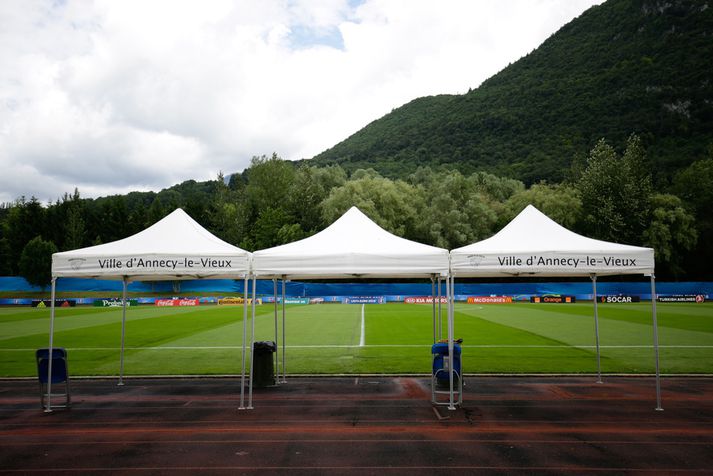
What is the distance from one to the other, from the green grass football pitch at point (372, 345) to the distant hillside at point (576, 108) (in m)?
65.7

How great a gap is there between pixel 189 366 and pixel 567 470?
39.9 feet

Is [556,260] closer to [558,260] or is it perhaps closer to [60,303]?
[558,260]

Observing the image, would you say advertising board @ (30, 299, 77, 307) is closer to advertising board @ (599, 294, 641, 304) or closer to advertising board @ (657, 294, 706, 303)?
advertising board @ (599, 294, 641, 304)

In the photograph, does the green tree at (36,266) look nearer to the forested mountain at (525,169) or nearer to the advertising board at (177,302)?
the forested mountain at (525,169)

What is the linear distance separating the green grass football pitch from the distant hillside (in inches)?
2586

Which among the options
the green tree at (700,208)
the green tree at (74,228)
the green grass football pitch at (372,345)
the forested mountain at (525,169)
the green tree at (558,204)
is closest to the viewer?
the green grass football pitch at (372,345)

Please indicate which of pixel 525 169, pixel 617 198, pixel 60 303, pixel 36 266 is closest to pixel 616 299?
pixel 617 198

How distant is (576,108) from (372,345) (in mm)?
107286

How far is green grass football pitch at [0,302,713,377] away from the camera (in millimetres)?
16031

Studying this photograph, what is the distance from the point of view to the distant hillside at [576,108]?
10156 centimetres

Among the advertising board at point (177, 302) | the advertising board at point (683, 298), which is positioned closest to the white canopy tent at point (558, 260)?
the advertising board at point (177, 302)

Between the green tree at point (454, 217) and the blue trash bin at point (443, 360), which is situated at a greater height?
the green tree at point (454, 217)

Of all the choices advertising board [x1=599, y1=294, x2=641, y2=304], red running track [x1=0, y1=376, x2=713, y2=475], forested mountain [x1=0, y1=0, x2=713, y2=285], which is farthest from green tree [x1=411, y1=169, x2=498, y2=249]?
red running track [x1=0, y1=376, x2=713, y2=475]

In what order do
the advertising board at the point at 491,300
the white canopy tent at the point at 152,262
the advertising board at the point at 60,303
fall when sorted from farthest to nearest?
the advertising board at the point at 491,300 < the advertising board at the point at 60,303 < the white canopy tent at the point at 152,262
